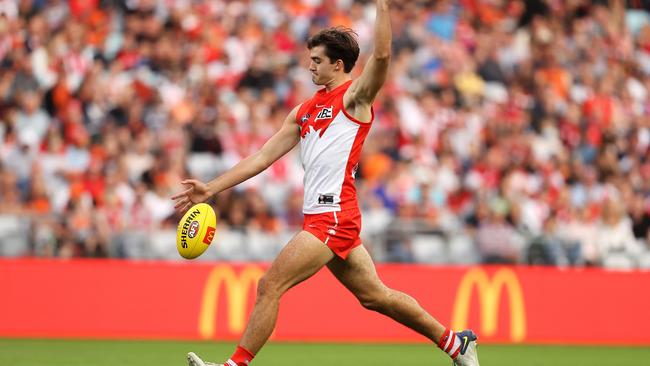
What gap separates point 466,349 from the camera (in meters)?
9.26

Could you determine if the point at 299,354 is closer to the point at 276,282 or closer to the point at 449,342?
the point at 449,342

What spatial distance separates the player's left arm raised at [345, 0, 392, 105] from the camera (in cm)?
812

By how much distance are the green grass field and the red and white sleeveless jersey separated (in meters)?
3.61

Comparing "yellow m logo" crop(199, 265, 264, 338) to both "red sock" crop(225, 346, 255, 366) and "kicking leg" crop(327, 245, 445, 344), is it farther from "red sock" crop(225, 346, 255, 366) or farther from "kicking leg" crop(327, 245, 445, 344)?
"red sock" crop(225, 346, 255, 366)

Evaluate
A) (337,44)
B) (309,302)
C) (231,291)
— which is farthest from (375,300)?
(309,302)

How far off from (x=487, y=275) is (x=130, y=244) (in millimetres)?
4821

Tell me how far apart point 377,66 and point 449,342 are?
2259 mm

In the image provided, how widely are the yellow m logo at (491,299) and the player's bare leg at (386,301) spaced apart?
7.41 metres

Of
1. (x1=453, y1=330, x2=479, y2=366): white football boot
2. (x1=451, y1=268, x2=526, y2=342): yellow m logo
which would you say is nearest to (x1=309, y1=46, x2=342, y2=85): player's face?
(x1=453, y1=330, x2=479, y2=366): white football boot

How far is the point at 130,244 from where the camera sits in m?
16.0

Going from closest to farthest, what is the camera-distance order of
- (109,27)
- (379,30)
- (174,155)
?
(379,30), (174,155), (109,27)

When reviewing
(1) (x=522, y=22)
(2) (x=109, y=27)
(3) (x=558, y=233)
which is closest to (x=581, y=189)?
(3) (x=558, y=233)

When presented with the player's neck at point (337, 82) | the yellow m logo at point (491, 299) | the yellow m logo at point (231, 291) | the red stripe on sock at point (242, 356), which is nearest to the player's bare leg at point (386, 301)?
the red stripe on sock at point (242, 356)

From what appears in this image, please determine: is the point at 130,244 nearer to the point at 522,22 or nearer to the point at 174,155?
the point at 174,155
